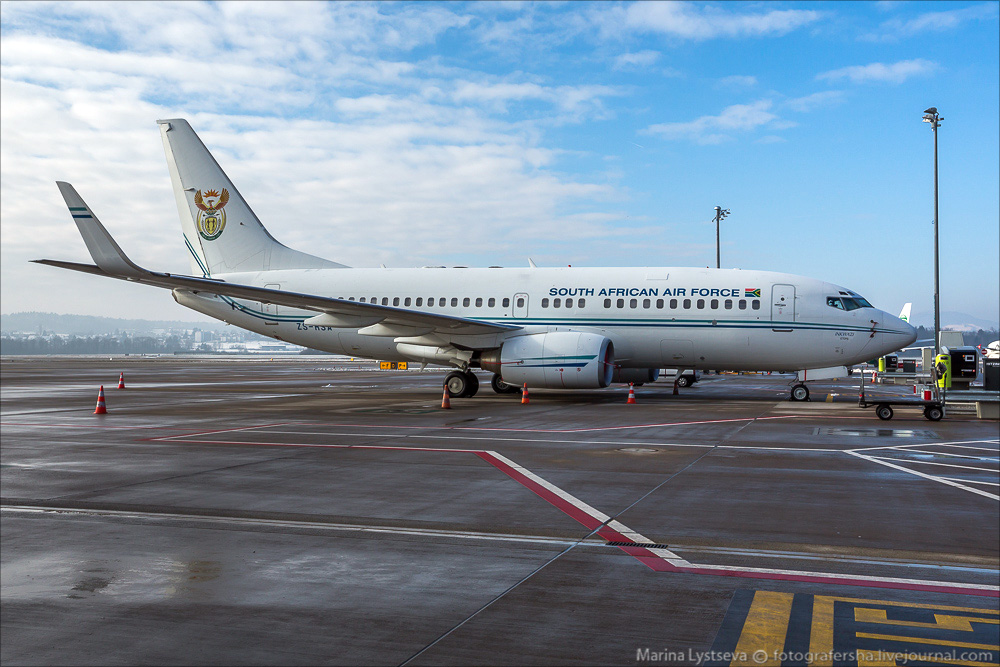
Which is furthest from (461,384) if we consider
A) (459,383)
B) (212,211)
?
(212,211)

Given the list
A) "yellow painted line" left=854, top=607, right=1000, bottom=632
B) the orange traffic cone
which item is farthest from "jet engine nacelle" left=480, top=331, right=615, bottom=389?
"yellow painted line" left=854, top=607, right=1000, bottom=632

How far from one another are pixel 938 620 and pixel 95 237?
17684 millimetres

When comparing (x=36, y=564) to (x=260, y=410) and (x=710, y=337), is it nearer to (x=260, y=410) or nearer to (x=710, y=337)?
(x=260, y=410)

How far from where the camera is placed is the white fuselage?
840 inches

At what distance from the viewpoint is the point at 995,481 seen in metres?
9.14

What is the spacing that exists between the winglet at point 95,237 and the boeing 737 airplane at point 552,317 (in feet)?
0.55

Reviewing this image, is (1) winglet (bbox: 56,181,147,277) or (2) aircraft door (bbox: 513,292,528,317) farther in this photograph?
(2) aircraft door (bbox: 513,292,528,317)

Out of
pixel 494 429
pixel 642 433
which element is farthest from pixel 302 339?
pixel 642 433

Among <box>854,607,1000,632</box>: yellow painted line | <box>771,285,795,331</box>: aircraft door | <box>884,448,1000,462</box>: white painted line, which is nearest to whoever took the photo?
<box>854,607,1000,632</box>: yellow painted line

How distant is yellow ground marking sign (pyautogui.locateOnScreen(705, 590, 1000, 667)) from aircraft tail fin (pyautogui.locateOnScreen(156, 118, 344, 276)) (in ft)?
79.2

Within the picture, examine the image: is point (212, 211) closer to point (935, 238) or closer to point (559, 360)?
point (559, 360)

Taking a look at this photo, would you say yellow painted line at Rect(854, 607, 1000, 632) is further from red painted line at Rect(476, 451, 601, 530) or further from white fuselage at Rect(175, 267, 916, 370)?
white fuselage at Rect(175, 267, 916, 370)

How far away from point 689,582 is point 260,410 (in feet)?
51.5

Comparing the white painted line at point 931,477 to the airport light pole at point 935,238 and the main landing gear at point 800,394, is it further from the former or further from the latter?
the airport light pole at point 935,238
